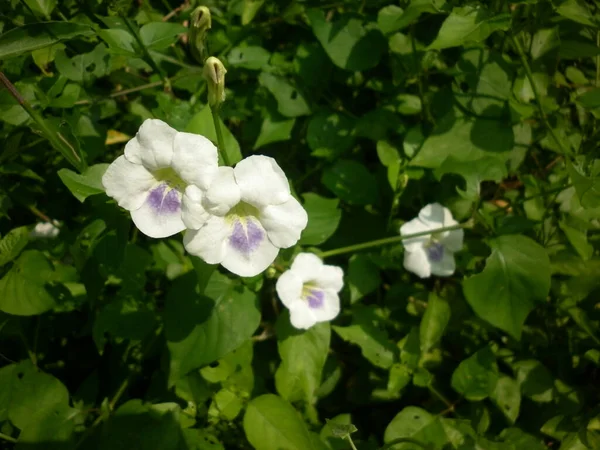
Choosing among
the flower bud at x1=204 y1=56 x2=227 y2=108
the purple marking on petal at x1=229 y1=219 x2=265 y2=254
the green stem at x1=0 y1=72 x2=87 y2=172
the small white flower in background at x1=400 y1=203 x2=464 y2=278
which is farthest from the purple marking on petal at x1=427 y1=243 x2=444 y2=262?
the green stem at x1=0 y1=72 x2=87 y2=172

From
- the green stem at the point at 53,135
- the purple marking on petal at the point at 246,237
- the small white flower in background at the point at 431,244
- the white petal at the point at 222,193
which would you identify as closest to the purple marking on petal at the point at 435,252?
the small white flower in background at the point at 431,244

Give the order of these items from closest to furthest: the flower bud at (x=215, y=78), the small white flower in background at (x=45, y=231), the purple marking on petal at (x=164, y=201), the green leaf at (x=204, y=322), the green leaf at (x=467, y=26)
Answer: the flower bud at (x=215, y=78) < the purple marking on petal at (x=164, y=201) < the green leaf at (x=467, y=26) < the green leaf at (x=204, y=322) < the small white flower in background at (x=45, y=231)

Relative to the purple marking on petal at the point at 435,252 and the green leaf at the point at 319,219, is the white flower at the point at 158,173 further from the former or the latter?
the purple marking on petal at the point at 435,252

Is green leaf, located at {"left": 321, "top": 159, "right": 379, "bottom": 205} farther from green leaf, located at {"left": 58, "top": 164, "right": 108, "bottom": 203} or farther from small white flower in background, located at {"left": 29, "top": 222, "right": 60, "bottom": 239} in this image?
small white flower in background, located at {"left": 29, "top": 222, "right": 60, "bottom": 239}

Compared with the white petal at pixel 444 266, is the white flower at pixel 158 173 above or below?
above

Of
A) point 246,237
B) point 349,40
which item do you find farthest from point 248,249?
point 349,40

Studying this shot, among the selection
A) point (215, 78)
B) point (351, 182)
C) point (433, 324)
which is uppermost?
point (215, 78)

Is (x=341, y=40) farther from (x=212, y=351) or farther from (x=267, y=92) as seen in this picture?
(x=212, y=351)

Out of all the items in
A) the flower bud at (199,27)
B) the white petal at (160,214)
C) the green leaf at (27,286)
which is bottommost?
the green leaf at (27,286)

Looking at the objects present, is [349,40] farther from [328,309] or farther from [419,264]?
[328,309]
